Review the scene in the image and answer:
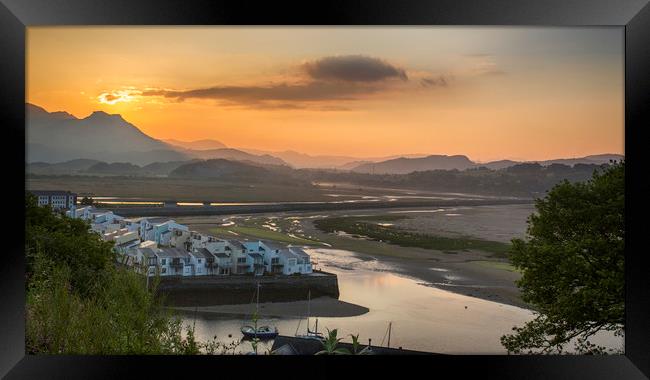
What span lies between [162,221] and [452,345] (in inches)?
122

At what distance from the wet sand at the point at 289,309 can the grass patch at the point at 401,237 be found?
775 mm

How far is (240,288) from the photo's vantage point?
6.21 meters

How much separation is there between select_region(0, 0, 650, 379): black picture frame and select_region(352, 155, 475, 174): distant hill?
288 centimetres

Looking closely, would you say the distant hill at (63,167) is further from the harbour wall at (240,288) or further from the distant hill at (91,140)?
the harbour wall at (240,288)

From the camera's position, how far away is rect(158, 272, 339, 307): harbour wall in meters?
6.11

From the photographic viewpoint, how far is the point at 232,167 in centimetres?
611

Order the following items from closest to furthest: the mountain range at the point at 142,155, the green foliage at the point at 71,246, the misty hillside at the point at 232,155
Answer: the green foliage at the point at 71,246
the mountain range at the point at 142,155
the misty hillside at the point at 232,155

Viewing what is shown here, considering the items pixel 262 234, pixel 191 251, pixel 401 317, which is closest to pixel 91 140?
pixel 191 251

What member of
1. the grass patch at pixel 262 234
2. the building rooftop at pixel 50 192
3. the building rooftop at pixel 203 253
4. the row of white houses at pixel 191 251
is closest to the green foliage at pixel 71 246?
the building rooftop at pixel 50 192

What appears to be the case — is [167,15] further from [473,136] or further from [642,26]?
[473,136]

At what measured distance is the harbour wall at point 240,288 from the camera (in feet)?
20.0

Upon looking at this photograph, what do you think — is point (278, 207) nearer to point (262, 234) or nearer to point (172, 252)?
point (262, 234)

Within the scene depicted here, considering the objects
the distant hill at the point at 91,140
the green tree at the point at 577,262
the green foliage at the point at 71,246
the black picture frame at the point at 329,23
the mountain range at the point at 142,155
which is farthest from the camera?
the mountain range at the point at 142,155

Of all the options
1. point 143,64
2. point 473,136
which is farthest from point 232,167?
point 473,136
